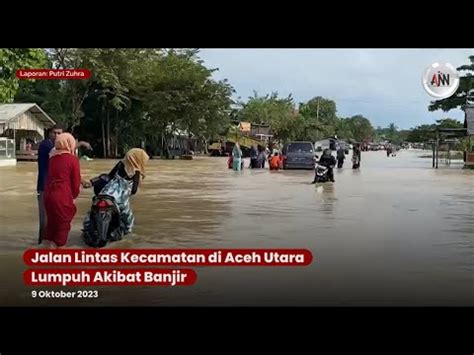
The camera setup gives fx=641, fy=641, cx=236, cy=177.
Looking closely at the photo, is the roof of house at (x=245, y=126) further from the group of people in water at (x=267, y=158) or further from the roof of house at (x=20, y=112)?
the roof of house at (x=20, y=112)

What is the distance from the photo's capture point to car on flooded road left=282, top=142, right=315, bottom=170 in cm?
1052

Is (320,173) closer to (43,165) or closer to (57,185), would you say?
(43,165)

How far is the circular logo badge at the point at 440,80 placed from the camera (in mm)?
5648

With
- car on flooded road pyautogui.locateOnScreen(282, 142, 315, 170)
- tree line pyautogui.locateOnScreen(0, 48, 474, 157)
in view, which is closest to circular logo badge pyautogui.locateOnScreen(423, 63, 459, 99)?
tree line pyautogui.locateOnScreen(0, 48, 474, 157)

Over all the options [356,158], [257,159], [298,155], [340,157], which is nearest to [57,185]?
[298,155]

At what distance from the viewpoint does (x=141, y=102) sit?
9.20 metres

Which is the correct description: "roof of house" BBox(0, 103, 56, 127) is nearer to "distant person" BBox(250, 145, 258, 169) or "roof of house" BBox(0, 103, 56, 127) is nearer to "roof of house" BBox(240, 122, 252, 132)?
"roof of house" BBox(240, 122, 252, 132)

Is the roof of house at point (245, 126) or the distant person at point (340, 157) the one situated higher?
the roof of house at point (245, 126)

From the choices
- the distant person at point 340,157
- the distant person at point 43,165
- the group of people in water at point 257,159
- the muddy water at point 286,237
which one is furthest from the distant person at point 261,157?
the distant person at point 43,165

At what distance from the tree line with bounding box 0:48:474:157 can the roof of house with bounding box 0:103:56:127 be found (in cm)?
8

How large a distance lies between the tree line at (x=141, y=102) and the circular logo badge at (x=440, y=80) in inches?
25.4
